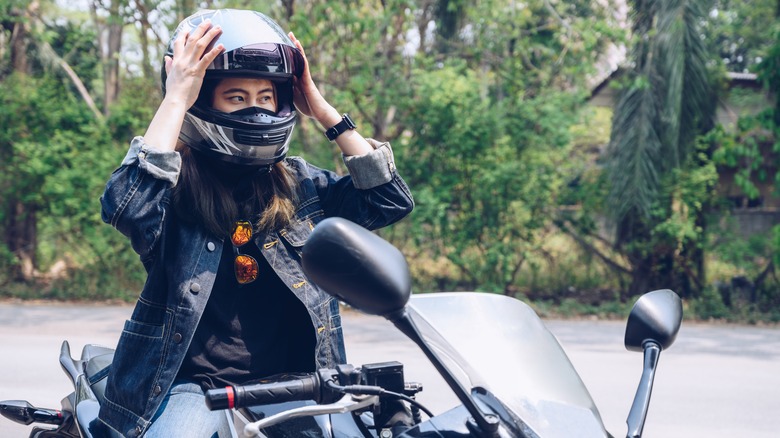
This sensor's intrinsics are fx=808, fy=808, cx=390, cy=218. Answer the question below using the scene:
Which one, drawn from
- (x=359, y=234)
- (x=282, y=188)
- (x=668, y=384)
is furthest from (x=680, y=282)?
(x=359, y=234)

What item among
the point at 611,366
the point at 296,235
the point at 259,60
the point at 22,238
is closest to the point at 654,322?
the point at 296,235

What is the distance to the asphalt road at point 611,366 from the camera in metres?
5.94

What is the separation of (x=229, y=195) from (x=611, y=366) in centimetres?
589

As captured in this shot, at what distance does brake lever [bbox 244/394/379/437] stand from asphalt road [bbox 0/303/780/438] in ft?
13.2

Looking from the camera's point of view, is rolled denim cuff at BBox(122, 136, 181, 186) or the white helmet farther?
the white helmet

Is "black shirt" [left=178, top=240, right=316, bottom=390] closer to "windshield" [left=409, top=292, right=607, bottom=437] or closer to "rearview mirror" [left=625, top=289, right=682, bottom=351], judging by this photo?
"windshield" [left=409, top=292, right=607, bottom=437]

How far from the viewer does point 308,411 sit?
1709 millimetres

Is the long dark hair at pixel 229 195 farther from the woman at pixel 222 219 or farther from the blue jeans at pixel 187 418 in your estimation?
the blue jeans at pixel 187 418

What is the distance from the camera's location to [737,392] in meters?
6.82

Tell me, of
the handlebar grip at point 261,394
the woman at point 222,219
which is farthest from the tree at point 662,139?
the handlebar grip at point 261,394

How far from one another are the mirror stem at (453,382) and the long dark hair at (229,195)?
1030 millimetres

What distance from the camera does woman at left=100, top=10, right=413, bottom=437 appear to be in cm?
237

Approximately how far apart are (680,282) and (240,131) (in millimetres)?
11170

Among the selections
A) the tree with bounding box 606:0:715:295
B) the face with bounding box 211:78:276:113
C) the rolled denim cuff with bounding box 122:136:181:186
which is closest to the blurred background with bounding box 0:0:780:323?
the tree with bounding box 606:0:715:295
